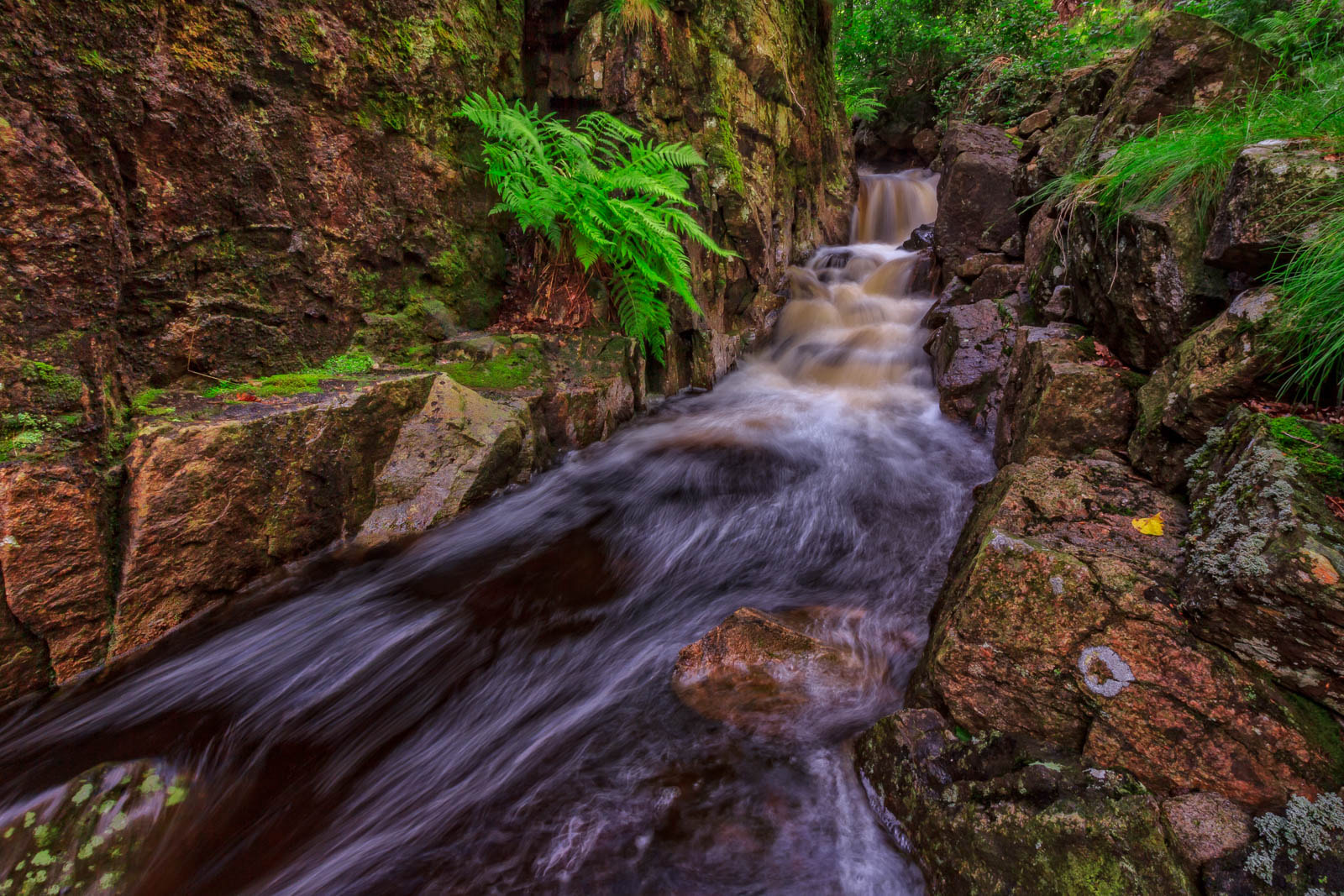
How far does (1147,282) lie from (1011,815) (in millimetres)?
2917

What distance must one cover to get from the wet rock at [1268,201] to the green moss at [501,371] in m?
4.17

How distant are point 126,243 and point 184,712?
7.31 feet

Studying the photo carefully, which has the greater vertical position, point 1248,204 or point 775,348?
point 1248,204

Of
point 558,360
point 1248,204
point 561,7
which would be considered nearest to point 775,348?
point 558,360

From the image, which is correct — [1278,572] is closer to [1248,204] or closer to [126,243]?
[1248,204]

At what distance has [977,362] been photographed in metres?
4.79

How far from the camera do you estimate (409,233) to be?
4016 millimetres

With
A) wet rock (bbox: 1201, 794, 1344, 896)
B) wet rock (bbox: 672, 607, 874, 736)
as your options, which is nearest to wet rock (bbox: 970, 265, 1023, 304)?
wet rock (bbox: 672, 607, 874, 736)

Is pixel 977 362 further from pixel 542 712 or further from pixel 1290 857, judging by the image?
pixel 542 712

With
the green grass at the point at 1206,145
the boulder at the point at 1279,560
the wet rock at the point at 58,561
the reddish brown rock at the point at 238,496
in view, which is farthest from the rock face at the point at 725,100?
the boulder at the point at 1279,560

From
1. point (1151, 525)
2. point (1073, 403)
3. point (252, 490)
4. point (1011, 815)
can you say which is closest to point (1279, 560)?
point (1151, 525)

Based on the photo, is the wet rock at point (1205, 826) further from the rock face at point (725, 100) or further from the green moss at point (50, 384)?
the rock face at point (725, 100)

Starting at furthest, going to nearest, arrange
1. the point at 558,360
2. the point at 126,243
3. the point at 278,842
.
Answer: the point at 558,360 < the point at 126,243 < the point at 278,842

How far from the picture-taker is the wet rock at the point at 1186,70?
3.71m
